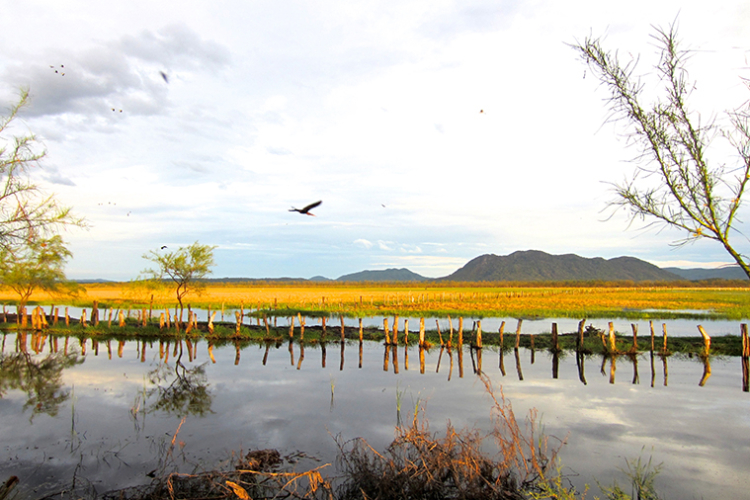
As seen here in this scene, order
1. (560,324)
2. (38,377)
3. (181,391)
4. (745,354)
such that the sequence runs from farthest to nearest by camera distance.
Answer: (560,324)
(745,354)
(38,377)
(181,391)

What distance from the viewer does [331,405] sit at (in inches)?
616

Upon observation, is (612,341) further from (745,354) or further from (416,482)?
(416,482)

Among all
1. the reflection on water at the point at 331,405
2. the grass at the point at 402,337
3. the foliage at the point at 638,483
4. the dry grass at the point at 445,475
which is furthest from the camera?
the grass at the point at 402,337

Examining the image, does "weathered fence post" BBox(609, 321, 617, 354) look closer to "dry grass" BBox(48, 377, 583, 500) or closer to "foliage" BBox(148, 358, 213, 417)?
"dry grass" BBox(48, 377, 583, 500)

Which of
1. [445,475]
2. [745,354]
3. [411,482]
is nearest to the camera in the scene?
[411,482]

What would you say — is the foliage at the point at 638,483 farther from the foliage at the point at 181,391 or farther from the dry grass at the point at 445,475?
the foliage at the point at 181,391

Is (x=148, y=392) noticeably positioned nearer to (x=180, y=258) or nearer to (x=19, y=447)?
(x=19, y=447)

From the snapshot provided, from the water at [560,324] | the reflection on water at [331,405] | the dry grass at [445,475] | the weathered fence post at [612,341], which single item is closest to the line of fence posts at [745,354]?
the reflection on water at [331,405]

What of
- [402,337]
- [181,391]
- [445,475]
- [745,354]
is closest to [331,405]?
[181,391]

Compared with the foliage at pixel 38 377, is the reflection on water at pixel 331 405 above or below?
above

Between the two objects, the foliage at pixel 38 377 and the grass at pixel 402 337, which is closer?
the foliage at pixel 38 377

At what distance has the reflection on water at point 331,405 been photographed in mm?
10562

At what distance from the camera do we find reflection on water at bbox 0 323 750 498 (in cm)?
1056

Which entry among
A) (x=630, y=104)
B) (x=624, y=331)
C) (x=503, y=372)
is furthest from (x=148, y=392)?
(x=624, y=331)
